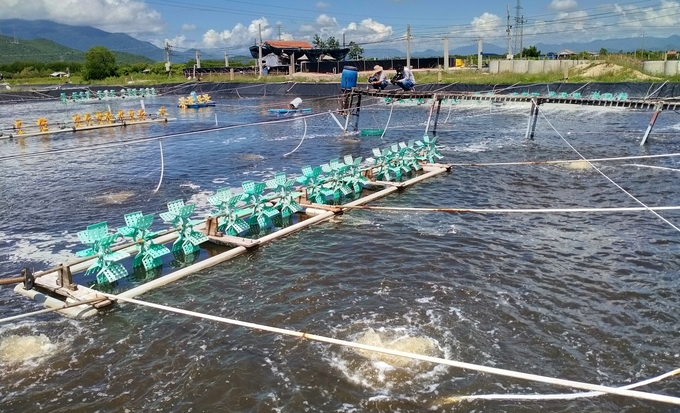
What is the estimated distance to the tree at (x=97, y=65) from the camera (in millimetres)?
100312

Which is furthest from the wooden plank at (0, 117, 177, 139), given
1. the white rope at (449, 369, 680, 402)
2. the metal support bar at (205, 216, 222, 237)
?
the white rope at (449, 369, 680, 402)

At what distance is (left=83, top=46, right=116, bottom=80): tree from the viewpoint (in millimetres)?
100312

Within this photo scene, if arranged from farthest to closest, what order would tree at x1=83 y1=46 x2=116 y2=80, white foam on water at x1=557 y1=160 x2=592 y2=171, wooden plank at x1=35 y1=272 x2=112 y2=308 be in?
1. tree at x1=83 y1=46 x2=116 y2=80
2. white foam on water at x1=557 y1=160 x2=592 y2=171
3. wooden plank at x1=35 y1=272 x2=112 y2=308

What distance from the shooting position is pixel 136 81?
92.2 metres

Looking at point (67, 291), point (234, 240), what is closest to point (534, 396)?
point (234, 240)

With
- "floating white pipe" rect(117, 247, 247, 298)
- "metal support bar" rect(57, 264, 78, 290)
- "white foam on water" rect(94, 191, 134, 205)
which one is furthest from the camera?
"white foam on water" rect(94, 191, 134, 205)

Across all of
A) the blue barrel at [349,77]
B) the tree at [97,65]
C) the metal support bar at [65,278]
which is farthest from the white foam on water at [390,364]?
the tree at [97,65]

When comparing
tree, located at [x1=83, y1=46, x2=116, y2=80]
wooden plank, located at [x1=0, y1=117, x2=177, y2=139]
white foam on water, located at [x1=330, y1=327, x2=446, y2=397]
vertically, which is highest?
tree, located at [x1=83, y1=46, x2=116, y2=80]

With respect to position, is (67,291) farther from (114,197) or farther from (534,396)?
(114,197)

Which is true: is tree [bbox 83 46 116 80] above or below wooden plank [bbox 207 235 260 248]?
above

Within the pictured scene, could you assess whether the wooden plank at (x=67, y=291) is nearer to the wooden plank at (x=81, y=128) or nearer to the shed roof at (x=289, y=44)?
the wooden plank at (x=81, y=128)

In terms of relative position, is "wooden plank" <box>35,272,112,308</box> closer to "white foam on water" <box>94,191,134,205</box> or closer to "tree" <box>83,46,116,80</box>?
"white foam on water" <box>94,191,134,205</box>

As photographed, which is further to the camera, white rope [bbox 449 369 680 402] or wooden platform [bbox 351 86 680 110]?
wooden platform [bbox 351 86 680 110]

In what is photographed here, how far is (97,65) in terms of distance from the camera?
3962 inches
